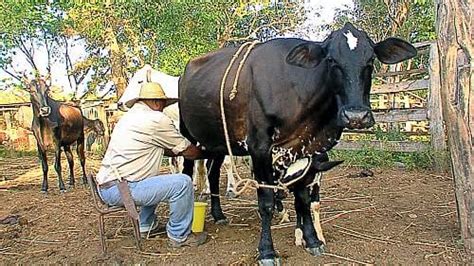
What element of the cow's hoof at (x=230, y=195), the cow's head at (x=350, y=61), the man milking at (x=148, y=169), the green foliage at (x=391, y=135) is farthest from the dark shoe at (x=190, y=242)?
the green foliage at (x=391, y=135)

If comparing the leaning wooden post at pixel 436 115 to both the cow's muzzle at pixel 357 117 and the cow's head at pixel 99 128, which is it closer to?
the cow's muzzle at pixel 357 117

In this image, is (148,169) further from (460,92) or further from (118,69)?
(118,69)

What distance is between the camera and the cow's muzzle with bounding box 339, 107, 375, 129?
343 cm

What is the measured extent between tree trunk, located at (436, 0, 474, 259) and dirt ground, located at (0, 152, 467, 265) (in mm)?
341

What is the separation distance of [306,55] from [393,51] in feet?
2.26

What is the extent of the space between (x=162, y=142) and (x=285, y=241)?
1301 millimetres

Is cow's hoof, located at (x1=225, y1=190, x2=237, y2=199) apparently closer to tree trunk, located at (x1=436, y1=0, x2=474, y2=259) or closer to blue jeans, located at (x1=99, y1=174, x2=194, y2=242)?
blue jeans, located at (x1=99, y1=174, x2=194, y2=242)

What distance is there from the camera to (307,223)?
13.8 ft

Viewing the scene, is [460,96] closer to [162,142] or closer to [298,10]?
[162,142]

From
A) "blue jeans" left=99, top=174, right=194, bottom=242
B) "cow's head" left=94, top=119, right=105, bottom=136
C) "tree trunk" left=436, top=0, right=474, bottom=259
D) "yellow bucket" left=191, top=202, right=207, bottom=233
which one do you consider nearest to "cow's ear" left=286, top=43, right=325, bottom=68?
"tree trunk" left=436, top=0, right=474, bottom=259

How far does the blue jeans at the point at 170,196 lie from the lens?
170 inches

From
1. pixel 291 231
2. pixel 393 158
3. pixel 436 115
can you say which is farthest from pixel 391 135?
pixel 291 231

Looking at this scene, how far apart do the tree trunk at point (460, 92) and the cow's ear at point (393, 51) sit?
0.72 ft

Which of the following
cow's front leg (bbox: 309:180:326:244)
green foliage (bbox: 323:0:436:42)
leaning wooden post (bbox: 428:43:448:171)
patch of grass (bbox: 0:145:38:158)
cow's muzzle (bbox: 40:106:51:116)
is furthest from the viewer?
patch of grass (bbox: 0:145:38:158)
